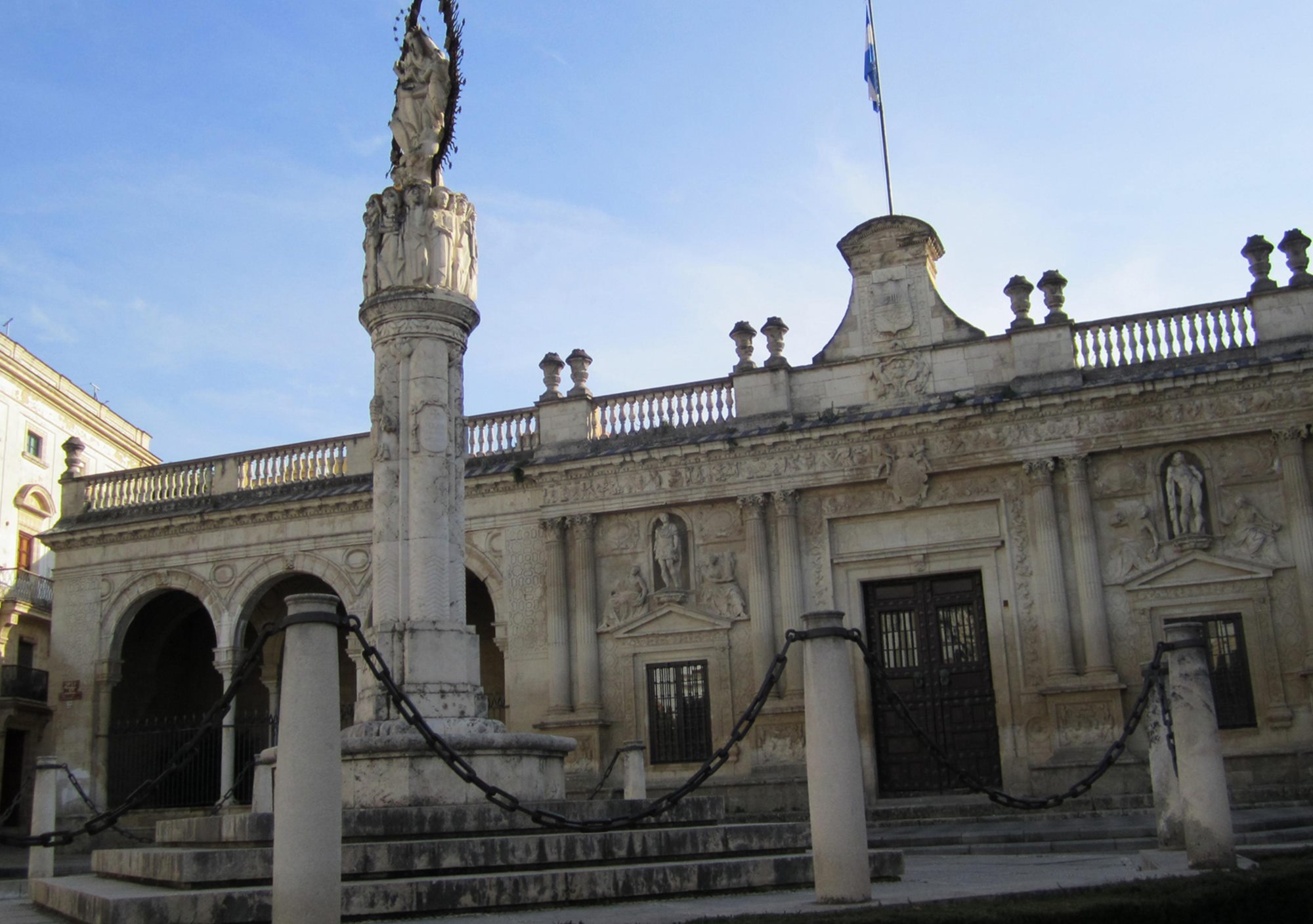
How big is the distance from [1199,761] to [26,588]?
3421cm

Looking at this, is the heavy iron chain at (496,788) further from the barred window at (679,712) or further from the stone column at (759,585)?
the barred window at (679,712)

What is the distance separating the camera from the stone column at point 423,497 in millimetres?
11812

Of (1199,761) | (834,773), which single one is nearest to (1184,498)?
(1199,761)

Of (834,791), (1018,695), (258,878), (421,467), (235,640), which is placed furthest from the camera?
(235,640)

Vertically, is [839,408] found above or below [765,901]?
above

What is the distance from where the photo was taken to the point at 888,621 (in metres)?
23.7

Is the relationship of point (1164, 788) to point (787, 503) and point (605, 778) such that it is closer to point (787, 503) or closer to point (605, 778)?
point (605, 778)

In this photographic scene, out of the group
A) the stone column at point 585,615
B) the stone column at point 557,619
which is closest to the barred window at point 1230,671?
the stone column at point 585,615

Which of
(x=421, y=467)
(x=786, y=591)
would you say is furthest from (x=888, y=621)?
(x=421, y=467)

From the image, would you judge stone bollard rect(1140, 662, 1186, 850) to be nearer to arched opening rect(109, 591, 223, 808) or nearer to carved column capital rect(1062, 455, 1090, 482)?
carved column capital rect(1062, 455, 1090, 482)

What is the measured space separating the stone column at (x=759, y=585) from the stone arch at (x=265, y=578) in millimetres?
8754

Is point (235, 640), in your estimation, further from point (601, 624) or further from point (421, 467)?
point (421, 467)

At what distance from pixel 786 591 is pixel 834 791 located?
1540 centimetres

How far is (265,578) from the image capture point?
27.5m
